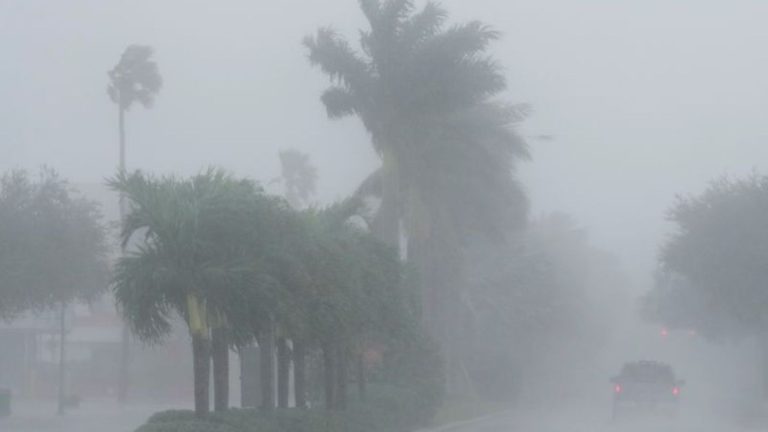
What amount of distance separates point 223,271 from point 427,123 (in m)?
21.1

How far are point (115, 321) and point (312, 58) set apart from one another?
3164 centimetres

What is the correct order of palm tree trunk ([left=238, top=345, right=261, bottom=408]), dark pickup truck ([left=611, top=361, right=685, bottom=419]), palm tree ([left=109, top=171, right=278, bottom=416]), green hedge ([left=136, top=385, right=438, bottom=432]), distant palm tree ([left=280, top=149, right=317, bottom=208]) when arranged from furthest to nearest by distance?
distant palm tree ([left=280, top=149, right=317, bottom=208]) → dark pickup truck ([left=611, top=361, right=685, bottom=419]) → palm tree trunk ([left=238, top=345, right=261, bottom=408]) → palm tree ([left=109, top=171, right=278, bottom=416]) → green hedge ([left=136, top=385, right=438, bottom=432])

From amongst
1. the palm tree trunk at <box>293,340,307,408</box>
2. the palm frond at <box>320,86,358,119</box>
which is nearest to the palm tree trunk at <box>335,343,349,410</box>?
the palm tree trunk at <box>293,340,307,408</box>

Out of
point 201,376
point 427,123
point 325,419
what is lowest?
point 325,419

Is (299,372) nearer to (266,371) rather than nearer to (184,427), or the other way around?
(266,371)

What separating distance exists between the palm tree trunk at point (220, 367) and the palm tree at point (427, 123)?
679 inches

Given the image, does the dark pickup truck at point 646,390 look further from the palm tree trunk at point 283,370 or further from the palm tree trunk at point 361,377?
the palm tree trunk at point 283,370

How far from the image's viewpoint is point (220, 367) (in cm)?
2417

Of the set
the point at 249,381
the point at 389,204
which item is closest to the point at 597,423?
the point at 389,204

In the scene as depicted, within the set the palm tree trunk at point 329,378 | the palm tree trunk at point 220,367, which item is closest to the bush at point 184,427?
the palm tree trunk at point 220,367

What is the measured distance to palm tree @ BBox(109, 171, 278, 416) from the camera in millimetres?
22078

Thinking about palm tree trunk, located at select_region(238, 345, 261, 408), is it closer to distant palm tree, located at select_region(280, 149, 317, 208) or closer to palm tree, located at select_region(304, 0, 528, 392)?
palm tree, located at select_region(304, 0, 528, 392)

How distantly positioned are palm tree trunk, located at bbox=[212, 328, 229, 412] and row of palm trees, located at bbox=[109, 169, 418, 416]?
0.02 meters

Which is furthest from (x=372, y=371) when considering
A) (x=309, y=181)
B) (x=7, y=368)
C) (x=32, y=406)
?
(x=309, y=181)
